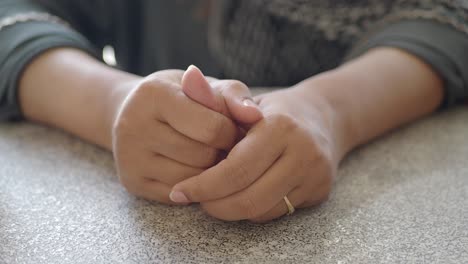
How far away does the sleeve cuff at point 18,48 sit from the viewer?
0.60 meters

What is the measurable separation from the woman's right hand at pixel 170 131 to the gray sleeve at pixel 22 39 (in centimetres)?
24

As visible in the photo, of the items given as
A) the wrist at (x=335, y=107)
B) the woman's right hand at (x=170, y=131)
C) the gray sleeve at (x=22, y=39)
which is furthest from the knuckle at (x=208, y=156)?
the gray sleeve at (x=22, y=39)

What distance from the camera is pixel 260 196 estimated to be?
0.39 meters

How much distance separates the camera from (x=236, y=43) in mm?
725

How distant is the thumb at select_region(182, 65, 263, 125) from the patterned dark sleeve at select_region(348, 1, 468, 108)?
0.88 feet

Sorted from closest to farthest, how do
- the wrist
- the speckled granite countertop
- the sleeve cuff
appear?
the speckled granite countertop < the wrist < the sleeve cuff

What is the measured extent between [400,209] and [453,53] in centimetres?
27

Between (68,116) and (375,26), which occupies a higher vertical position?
(375,26)

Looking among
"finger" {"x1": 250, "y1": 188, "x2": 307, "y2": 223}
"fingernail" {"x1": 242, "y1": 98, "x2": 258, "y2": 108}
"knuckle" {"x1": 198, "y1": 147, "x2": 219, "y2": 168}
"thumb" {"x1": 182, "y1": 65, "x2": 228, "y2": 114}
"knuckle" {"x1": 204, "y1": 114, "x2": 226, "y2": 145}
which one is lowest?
"finger" {"x1": 250, "y1": 188, "x2": 307, "y2": 223}

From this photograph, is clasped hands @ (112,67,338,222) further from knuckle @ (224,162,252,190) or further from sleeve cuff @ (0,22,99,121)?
sleeve cuff @ (0,22,99,121)

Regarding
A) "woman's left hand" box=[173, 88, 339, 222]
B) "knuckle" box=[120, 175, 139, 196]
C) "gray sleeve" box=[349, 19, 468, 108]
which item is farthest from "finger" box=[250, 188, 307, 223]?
"gray sleeve" box=[349, 19, 468, 108]

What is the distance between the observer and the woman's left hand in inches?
15.4

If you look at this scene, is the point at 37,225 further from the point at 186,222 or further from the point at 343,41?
the point at 343,41

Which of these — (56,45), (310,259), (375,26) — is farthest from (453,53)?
(56,45)
